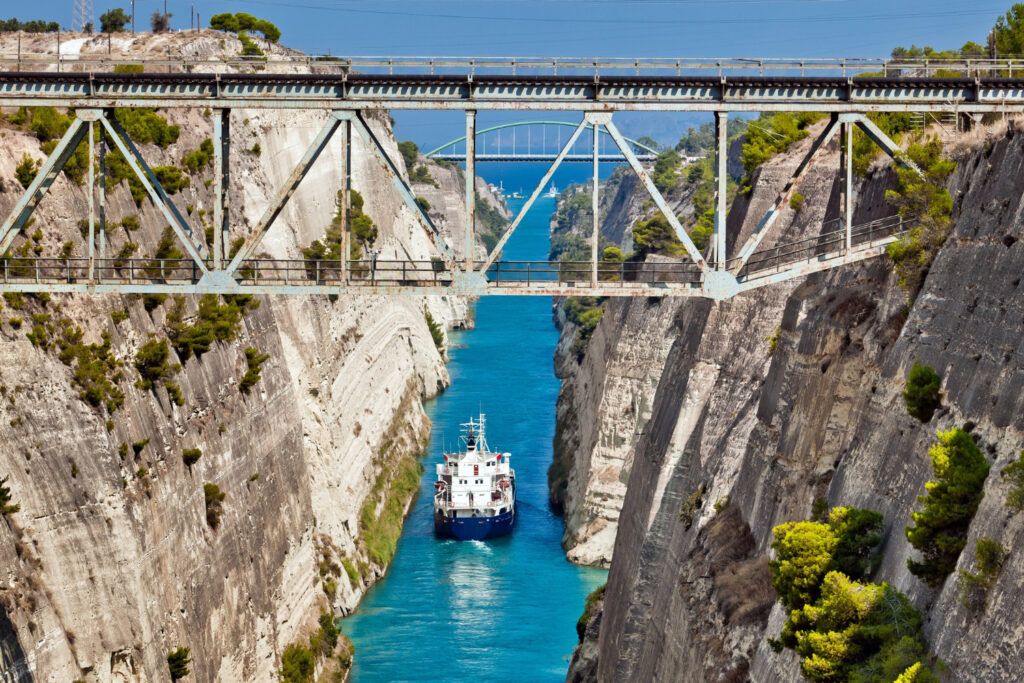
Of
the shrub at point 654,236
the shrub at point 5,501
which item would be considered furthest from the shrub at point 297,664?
the shrub at point 654,236

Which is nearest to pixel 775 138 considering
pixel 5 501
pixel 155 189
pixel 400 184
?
pixel 400 184

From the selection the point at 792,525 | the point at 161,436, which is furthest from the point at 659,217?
the point at 792,525

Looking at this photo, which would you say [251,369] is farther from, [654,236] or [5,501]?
[654,236]

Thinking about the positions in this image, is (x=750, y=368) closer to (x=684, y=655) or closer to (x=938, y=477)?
(x=684, y=655)

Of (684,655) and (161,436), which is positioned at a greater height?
(161,436)

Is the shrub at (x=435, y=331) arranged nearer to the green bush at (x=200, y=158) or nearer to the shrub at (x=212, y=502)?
the green bush at (x=200, y=158)

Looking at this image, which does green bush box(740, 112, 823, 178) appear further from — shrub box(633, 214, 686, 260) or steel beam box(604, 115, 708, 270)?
shrub box(633, 214, 686, 260)
